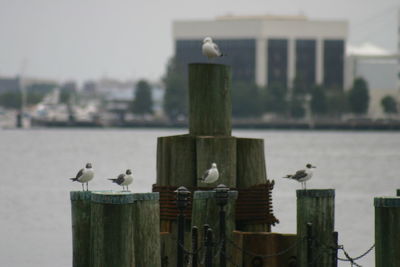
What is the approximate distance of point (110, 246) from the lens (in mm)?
17609

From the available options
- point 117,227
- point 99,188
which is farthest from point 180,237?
point 99,188

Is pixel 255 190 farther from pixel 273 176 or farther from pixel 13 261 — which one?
pixel 273 176

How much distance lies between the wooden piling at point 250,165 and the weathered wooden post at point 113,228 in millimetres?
3269

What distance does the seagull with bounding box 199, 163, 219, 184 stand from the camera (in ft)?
65.2

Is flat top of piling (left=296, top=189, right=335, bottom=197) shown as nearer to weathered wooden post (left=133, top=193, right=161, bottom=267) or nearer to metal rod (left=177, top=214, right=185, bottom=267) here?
metal rod (left=177, top=214, right=185, bottom=267)

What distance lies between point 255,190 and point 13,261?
44.4 feet

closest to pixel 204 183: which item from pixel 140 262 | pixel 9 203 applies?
pixel 140 262

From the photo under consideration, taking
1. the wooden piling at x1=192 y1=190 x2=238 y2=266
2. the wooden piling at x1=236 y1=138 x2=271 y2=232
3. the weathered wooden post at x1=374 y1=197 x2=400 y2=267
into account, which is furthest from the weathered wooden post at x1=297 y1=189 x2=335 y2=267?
the wooden piling at x1=236 y1=138 x2=271 y2=232

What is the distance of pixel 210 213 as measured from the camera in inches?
771

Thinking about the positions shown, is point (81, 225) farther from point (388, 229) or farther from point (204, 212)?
point (388, 229)

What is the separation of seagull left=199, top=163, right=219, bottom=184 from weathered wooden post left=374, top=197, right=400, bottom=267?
7.70 ft

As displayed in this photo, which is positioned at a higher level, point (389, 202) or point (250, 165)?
point (250, 165)

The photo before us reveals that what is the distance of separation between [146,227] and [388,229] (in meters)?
3.28

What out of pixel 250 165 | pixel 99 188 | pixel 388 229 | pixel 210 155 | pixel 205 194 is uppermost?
pixel 99 188
